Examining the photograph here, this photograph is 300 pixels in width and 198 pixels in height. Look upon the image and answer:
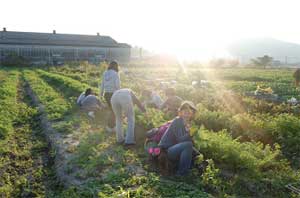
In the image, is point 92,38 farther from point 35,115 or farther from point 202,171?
point 202,171

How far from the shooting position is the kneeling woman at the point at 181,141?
5859 mm

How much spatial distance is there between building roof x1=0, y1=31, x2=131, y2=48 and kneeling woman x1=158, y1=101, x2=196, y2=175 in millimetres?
59319

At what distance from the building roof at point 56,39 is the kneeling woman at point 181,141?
59319 mm

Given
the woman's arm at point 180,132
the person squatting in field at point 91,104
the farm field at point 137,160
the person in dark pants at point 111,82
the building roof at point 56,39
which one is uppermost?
the building roof at point 56,39

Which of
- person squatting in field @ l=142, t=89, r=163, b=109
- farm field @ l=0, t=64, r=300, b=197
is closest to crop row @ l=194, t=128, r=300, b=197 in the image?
farm field @ l=0, t=64, r=300, b=197

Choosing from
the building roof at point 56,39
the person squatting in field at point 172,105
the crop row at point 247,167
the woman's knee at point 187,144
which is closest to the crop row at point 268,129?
the crop row at point 247,167

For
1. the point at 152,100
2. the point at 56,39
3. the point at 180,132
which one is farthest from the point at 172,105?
the point at 56,39

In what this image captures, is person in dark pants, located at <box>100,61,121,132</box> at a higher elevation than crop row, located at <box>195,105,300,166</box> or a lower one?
higher

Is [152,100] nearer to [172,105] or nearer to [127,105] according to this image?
[172,105]

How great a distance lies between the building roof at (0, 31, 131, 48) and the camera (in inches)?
2469

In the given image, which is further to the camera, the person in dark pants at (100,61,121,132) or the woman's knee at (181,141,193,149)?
the person in dark pants at (100,61,121,132)

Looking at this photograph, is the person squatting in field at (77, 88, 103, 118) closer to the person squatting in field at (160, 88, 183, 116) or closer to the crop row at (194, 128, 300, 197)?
the person squatting in field at (160, 88, 183, 116)

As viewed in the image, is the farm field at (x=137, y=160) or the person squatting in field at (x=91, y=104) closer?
the farm field at (x=137, y=160)

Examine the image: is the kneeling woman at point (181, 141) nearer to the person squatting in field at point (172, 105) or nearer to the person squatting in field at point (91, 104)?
the person squatting in field at point (172, 105)
